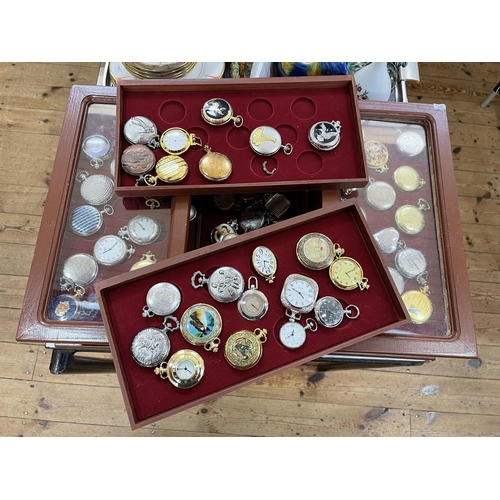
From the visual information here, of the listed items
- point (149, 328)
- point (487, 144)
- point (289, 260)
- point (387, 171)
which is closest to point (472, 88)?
point (487, 144)

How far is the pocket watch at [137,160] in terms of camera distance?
1374 millimetres

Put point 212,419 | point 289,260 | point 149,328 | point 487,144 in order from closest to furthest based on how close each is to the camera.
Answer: point 149,328
point 289,260
point 212,419
point 487,144

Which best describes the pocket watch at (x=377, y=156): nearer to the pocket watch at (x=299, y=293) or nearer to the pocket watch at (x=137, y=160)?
the pocket watch at (x=299, y=293)

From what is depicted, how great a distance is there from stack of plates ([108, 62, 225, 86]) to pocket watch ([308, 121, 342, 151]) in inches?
25.7

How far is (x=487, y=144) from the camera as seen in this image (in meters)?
2.77

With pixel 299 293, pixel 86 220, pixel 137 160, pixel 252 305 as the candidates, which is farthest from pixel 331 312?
pixel 86 220

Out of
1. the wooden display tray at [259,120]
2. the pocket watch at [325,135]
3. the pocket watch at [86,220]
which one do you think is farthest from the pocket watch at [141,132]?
the pocket watch at [325,135]

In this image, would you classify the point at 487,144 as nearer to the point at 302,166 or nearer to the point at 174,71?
the point at 302,166

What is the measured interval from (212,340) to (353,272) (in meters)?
0.49

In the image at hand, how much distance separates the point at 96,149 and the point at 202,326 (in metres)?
0.85

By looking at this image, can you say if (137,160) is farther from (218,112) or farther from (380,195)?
(380,195)

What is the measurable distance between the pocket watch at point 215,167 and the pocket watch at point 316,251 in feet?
1.10

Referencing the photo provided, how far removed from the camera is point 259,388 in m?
2.18

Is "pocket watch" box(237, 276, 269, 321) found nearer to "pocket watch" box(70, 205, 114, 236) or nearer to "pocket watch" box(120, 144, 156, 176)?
"pocket watch" box(120, 144, 156, 176)
